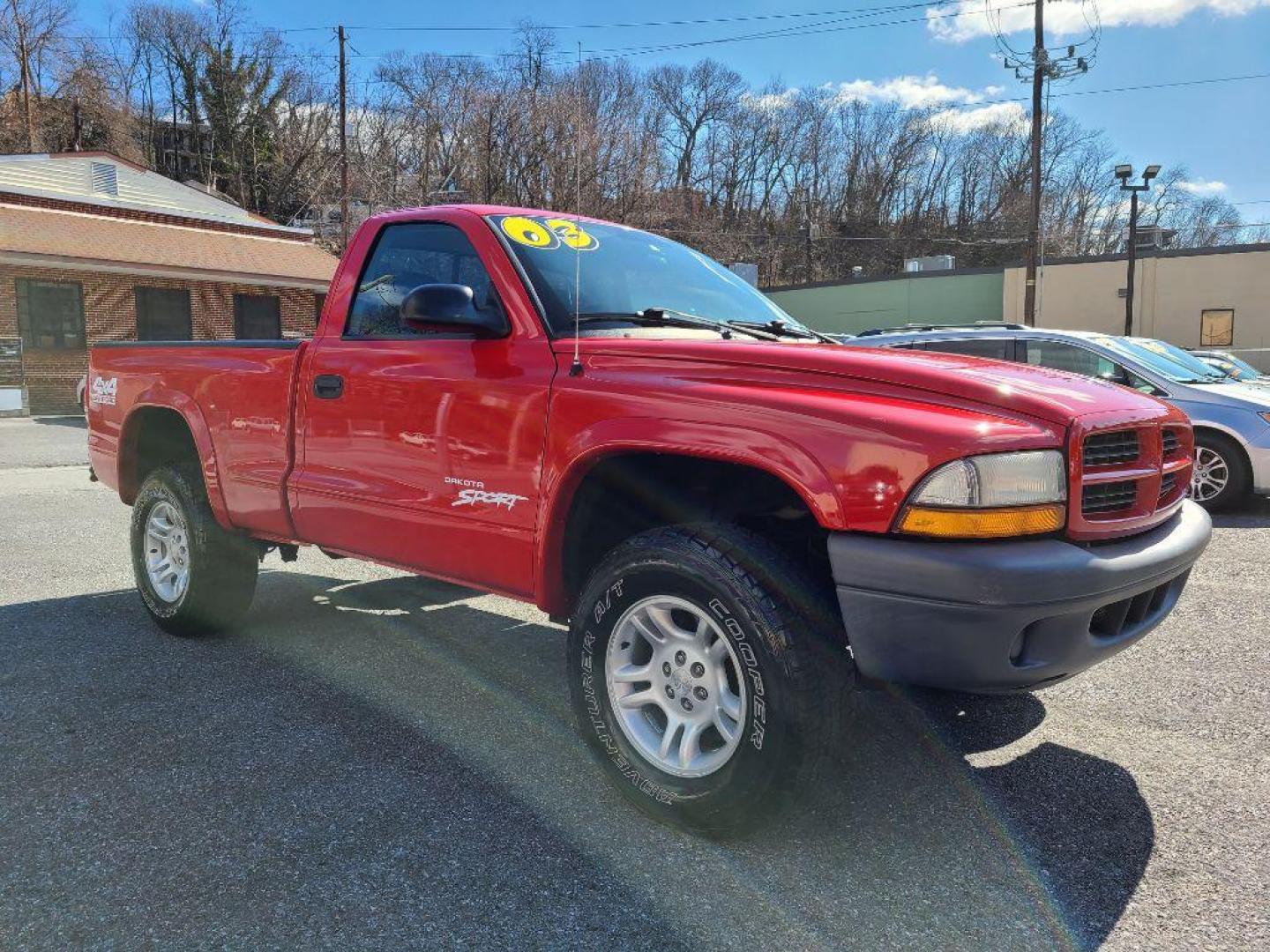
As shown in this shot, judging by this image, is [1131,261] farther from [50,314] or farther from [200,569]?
[200,569]

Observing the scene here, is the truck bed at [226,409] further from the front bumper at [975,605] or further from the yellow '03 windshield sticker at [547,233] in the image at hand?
the front bumper at [975,605]

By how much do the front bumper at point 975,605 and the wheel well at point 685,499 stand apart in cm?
51

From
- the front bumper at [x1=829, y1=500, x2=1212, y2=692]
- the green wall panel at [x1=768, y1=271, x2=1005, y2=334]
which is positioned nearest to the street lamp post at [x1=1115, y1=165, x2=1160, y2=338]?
the green wall panel at [x1=768, y1=271, x2=1005, y2=334]

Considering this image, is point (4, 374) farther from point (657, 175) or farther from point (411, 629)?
point (657, 175)

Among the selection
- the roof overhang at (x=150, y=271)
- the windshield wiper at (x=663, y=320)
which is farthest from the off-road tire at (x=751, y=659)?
the roof overhang at (x=150, y=271)

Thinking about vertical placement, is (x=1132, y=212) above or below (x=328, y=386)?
above

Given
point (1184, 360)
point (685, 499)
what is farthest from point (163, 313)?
point (685, 499)

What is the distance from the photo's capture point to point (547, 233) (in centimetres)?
364

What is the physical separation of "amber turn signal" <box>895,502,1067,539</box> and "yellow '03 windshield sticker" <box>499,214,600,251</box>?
1717mm

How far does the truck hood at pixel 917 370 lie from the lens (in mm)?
2471

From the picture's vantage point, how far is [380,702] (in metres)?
3.85

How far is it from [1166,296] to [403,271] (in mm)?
34451

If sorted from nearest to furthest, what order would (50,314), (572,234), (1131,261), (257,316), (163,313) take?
(572,234), (50,314), (163,313), (257,316), (1131,261)

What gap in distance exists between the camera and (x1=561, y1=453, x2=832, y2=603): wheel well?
2.96m
